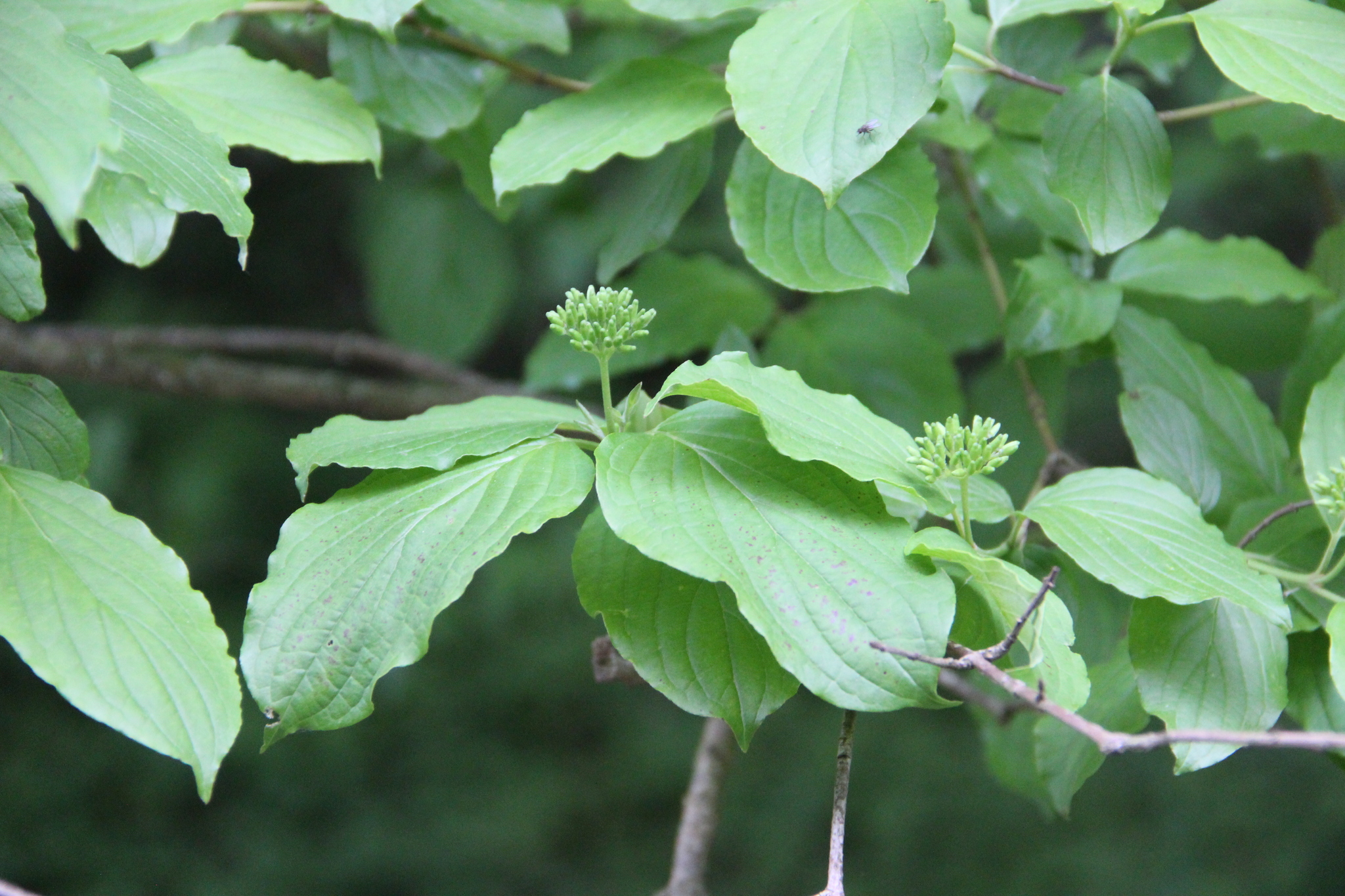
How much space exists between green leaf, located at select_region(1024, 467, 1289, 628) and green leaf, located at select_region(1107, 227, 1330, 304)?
1.15ft

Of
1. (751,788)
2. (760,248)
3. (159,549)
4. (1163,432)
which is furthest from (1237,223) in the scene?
(159,549)

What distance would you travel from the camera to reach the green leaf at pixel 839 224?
2.27ft

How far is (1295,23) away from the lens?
656mm

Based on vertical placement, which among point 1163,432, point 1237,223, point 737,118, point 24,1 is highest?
point 24,1

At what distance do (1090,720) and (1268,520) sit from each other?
0.19m

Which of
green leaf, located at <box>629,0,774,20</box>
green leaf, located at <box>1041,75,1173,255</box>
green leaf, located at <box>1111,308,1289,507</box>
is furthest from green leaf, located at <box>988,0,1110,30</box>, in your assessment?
green leaf, located at <box>1111,308,1289,507</box>

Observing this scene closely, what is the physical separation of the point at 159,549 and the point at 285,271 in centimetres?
171

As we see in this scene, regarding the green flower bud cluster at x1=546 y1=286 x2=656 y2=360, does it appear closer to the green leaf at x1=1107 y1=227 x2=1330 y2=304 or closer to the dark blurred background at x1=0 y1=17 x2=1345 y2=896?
the green leaf at x1=1107 y1=227 x2=1330 y2=304

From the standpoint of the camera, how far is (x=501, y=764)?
7.69ft

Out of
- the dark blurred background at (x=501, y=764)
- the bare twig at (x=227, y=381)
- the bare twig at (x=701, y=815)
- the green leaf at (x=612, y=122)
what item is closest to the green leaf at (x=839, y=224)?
the green leaf at (x=612, y=122)

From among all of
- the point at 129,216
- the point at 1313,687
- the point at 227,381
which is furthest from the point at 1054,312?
the point at 227,381

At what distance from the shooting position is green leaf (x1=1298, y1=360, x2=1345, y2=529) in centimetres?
66

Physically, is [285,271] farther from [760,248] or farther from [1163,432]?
[1163,432]

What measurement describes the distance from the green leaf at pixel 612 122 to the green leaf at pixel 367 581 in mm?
255
